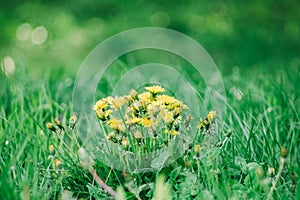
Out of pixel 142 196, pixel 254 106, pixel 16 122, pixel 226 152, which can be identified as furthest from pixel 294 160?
pixel 16 122

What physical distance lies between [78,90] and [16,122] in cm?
71

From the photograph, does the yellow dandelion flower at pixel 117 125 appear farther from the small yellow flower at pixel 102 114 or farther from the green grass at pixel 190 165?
the green grass at pixel 190 165

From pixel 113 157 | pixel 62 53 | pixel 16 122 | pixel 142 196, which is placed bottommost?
pixel 142 196

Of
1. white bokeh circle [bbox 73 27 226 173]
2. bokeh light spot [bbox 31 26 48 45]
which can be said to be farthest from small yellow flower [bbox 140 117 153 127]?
bokeh light spot [bbox 31 26 48 45]

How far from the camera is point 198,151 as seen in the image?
5.77ft

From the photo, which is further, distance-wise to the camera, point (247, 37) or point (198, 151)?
point (247, 37)

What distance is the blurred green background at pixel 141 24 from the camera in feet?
19.5

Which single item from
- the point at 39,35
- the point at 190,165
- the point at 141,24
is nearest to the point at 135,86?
the point at 190,165

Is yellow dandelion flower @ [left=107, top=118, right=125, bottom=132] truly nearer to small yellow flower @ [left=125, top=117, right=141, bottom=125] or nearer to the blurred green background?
small yellow flower @ [left=125, top=117, right=141, bottom=125]

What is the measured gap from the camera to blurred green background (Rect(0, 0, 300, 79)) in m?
5.95

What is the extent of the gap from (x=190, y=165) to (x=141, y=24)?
456cm

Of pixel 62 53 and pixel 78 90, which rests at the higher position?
pixel 62 53

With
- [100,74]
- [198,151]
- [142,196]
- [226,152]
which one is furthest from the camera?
[100,74]

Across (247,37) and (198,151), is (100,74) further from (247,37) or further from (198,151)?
(247,37)
